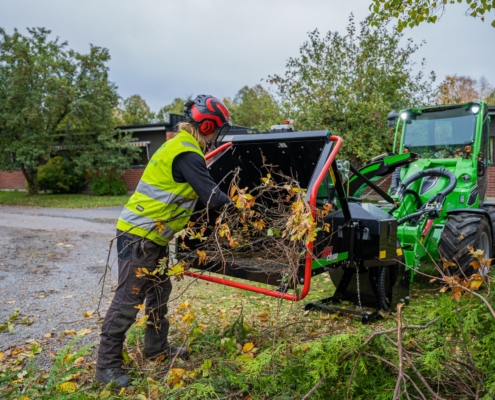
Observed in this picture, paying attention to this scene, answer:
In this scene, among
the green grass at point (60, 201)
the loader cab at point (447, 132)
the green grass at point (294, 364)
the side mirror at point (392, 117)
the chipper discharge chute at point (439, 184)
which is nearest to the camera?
the green grass at point (294, 364)

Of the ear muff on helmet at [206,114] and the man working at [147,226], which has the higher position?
the ear muff on helmet at [206,114]

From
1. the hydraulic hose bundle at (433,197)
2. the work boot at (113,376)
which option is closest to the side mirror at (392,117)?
the hydraulic hose bundle at (433,197)

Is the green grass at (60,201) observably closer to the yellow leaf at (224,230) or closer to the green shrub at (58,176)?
the green shrub at (58,176)

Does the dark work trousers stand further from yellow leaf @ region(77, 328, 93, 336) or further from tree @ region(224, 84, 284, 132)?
tree @ region(224, 84, 284, 132)

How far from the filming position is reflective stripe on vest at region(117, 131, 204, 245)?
11.2ft

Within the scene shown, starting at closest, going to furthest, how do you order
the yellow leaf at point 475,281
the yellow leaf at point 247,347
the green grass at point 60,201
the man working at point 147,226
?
the yellow leaf at point 475,281, the man working at point 147,226, the yellow leaf at point 247,347, the green grass at point 60,201

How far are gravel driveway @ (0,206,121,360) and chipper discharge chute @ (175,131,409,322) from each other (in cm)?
170

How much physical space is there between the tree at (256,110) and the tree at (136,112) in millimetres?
7035

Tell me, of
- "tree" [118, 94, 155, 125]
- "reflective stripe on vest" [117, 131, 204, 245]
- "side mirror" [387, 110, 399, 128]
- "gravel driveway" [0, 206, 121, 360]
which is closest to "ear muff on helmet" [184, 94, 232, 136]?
"reflective stripe on vest" [117, 131, 204, 245]

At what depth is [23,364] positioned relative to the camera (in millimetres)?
3887

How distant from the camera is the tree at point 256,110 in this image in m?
13.9

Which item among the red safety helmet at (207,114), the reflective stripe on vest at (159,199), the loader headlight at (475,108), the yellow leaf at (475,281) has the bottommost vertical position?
the yellow leaf at (475,281)

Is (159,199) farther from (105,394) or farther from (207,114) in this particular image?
(105,394)

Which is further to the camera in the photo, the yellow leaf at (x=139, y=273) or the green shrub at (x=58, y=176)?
the green shrub at (x=58, y=176)
